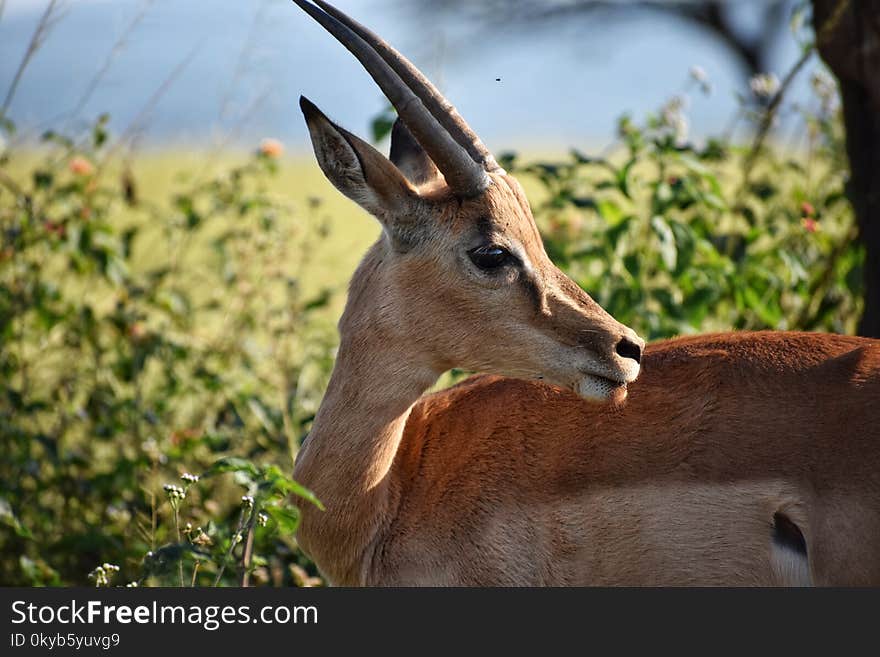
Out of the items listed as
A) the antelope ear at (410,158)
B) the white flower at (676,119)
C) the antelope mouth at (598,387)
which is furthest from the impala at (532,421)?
the white flower at (676,119)

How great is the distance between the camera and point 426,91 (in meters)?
4.22

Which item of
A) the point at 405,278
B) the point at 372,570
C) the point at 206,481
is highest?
the point at 405,278

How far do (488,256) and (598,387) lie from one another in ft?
1.95

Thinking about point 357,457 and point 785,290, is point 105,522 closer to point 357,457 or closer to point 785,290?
point 357,457

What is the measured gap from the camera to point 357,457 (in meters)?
4.30

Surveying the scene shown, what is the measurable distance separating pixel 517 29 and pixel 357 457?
58.6ft

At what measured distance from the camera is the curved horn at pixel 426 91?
164 inches

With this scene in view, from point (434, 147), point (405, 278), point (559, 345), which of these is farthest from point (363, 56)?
point (559, 345)

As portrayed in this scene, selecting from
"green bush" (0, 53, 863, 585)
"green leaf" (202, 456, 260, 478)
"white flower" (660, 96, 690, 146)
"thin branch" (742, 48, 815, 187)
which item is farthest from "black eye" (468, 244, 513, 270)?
"thin branch" (742, 48, 815, 187)

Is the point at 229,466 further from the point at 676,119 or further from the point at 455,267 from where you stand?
the point at 676,119

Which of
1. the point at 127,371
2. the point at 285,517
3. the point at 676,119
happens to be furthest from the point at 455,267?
the point at 127,371

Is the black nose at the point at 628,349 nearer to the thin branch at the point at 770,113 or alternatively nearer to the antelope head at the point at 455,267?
the antelope head at the point at 455,267

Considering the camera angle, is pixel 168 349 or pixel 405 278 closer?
pixel 405 278

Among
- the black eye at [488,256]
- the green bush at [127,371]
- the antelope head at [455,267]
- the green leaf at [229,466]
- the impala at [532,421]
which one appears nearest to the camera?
the green leaf at [229,466]
